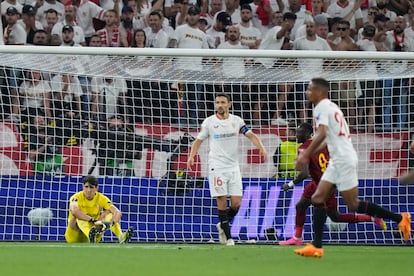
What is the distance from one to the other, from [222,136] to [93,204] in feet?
8.13

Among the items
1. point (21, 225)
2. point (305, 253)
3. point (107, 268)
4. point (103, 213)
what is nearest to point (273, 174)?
point (103, 213)

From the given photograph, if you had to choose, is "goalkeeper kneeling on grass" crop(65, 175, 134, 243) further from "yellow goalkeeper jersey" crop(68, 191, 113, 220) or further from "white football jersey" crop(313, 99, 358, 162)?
"white football jersey" crop(313, 99, 358, 162)

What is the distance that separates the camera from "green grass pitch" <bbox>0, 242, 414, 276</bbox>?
10.3 metres

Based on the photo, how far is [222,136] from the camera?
51.1 ft

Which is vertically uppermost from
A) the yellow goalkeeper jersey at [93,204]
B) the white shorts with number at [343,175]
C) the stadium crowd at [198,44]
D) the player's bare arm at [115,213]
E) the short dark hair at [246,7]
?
the short dark hair at [246,7]

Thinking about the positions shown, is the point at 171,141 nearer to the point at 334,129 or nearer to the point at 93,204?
the point at 93,204

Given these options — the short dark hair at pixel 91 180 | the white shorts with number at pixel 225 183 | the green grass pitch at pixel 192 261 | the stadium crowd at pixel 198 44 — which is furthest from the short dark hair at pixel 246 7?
the green grass pitch at pixel 192 261

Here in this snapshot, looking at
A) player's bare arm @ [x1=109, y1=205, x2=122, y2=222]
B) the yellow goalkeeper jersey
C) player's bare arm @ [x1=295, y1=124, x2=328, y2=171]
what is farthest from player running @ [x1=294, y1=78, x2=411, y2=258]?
the yellow goalkeeper jersey

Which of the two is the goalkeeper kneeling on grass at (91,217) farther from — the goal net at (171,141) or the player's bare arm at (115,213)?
the goal net at (171,141)

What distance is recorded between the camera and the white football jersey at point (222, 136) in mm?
15539

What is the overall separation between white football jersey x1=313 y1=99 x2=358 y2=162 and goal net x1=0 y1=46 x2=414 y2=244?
15.8 ft

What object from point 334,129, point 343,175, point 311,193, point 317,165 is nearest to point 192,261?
point 343,175

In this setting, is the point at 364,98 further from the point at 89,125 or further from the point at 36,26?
the point at 36,26

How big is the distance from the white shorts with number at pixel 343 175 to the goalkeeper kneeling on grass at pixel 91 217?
193 inches
